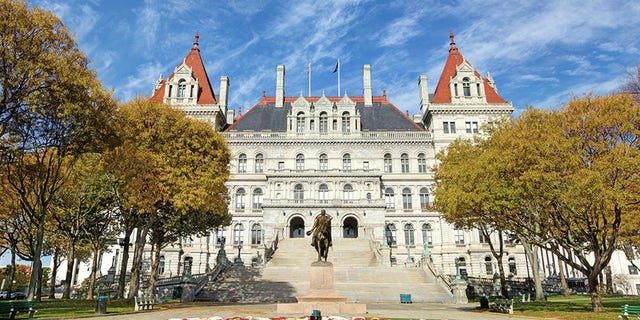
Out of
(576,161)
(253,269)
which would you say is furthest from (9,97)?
(576,161)

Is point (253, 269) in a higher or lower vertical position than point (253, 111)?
lower

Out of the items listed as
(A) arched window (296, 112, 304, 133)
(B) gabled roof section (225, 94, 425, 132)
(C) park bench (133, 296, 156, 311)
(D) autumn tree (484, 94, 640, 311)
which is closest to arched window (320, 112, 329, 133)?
(B) gabled roof section (225, 94, 425, 132)

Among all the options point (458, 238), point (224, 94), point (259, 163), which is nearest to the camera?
point (458, 238)

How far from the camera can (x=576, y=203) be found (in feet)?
59.0

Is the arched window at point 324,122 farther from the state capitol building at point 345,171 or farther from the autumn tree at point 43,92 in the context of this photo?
the autumn tree at point 43,92

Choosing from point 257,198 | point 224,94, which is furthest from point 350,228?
point 224,94

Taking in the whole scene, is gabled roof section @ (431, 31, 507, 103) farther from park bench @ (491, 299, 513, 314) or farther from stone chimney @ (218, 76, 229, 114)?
park bench @ (491, 299, 513, 314)

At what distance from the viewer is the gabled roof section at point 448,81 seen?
168ft

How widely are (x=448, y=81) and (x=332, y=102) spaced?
14.9 m

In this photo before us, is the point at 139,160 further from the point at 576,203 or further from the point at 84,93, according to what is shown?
the point at 576,203

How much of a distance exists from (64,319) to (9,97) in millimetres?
8330

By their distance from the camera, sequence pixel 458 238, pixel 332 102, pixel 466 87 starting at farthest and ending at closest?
pixel 332 102, pixel 466 87, pixel 458 238

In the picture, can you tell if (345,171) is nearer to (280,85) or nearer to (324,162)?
(324,162)

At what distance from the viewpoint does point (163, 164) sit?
74.8ft
